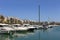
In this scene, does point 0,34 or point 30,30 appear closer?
point 0,34

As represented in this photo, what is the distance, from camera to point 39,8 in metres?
50.5

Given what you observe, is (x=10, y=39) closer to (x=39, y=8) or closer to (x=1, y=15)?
(x=39, y=8)

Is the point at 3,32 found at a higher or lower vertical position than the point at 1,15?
lower

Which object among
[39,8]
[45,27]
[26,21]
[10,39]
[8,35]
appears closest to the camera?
[10,39]

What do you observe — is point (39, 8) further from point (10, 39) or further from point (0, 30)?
point (10, 39)

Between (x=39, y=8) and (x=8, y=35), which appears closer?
(x=8, y=35)

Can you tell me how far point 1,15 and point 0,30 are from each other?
45614 millimetres

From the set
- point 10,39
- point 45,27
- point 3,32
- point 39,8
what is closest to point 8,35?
point 3,32

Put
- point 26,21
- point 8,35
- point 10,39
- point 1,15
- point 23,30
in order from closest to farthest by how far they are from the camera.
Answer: point 10,39 < point 8,35 < point 23,30 < point 1,15 < point 26,21

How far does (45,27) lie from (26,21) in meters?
40.9

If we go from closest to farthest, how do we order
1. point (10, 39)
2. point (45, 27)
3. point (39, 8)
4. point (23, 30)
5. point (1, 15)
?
point (10, 39) < point (39, 8) < point (23, 30) < point (45, 27) < point (1, 15)

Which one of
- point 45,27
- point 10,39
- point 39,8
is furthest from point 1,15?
point 10,39

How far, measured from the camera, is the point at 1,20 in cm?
8138

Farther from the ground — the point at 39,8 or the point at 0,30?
the point at 39,8
